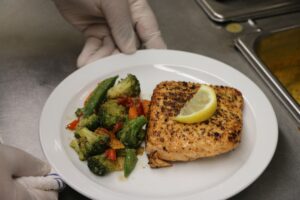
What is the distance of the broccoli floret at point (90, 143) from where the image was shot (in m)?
1.55

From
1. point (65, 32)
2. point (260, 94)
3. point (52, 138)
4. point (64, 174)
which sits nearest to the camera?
point (64, 174)

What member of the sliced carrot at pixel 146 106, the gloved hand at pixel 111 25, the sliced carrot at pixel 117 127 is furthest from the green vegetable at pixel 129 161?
the gloved hand at pixel 111 25

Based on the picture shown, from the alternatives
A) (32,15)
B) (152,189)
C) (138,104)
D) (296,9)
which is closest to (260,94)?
(138,104)

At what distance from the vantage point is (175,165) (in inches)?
62.5

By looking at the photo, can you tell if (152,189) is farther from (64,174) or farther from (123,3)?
(123,3)

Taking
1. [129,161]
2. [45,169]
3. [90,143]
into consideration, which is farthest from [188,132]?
[45,169]

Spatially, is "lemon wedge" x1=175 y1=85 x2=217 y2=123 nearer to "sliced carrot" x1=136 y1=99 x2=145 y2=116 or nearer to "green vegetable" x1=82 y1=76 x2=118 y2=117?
"sliced carrot" x1=136 y1=99 x2=145 y2=116

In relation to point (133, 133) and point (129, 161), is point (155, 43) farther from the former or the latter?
point (129, 161)

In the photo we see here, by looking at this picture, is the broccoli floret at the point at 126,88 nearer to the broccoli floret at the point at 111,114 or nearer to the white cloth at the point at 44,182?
the broccoli floret at the point at 111,114

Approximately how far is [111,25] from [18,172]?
901 millimetres

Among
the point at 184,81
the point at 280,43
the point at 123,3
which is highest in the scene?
the point at 123,3

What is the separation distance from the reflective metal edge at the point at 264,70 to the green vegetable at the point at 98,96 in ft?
2.32

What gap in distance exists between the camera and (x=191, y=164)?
1.59m

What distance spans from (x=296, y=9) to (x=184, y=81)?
0.99 meters
